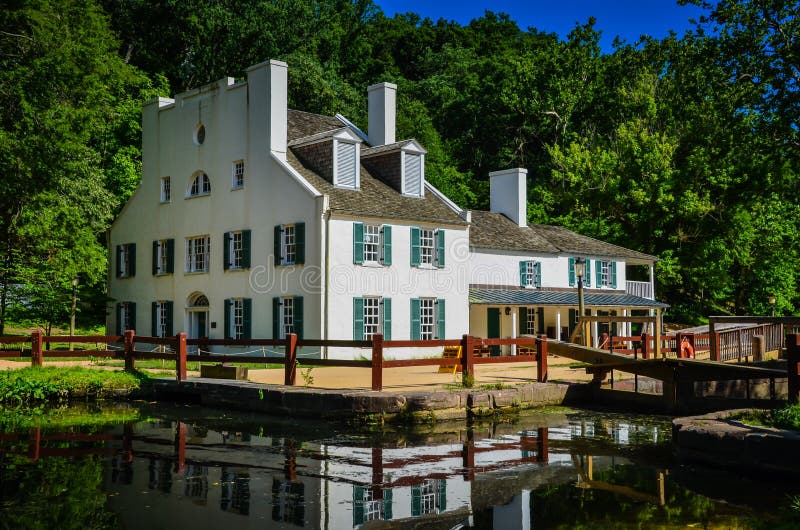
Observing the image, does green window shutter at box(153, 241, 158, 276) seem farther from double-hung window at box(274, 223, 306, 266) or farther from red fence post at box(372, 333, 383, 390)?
red fence post at box(372, 333, 383, 390)

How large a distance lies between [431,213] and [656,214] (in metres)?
17.9

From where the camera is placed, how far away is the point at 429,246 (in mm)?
30547

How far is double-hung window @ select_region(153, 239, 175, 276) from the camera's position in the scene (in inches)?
1280

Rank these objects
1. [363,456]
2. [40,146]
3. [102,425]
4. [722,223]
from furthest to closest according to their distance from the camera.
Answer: [722,223]
[40,146]
[102,425]
[363,456]

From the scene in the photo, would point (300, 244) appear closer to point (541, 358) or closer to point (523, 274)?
point (523, 274)


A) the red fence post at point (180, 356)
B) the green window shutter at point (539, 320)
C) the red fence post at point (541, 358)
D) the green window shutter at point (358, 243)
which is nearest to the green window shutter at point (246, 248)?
the green window shutter at point (358, 243)

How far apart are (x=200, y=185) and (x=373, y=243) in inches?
307

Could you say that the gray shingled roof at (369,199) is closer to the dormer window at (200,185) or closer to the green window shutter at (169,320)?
the dormer window at (200,185)

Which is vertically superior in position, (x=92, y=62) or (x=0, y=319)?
(x=92, y=62)

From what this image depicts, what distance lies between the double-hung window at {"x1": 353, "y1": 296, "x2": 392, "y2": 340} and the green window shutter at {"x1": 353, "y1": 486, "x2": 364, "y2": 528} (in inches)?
741

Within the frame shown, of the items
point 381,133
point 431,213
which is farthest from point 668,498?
point 381,133

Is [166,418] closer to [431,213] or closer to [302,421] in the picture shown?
[302,421]

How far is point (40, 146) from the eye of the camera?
2403 centimetres

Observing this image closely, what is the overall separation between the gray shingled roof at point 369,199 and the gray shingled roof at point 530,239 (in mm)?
2484
